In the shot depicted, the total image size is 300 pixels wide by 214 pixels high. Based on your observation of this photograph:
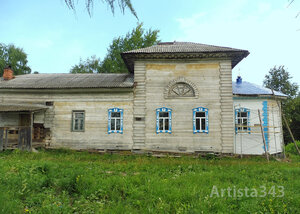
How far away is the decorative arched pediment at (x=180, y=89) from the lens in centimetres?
1208

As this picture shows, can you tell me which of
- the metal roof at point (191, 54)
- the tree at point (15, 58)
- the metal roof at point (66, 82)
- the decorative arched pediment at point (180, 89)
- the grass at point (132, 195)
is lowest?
the grass at point (132, 195)

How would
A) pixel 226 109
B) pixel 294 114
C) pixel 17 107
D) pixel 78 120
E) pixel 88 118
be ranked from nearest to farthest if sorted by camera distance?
pixel 226 109
pixel 17 107
pixel 88 118
pixel 78 120
pixel 294 114

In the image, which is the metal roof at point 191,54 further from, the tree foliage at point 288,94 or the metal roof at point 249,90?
the tree foliage at point 288,94

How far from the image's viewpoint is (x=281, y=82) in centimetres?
3038

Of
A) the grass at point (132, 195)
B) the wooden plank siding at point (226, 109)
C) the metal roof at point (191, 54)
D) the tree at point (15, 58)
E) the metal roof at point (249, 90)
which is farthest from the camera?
the tree at point (15, 58)

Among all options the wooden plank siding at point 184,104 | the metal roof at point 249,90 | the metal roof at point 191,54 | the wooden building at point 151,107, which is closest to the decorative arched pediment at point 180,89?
the wooden building at point 151,107

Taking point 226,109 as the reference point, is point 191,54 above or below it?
above

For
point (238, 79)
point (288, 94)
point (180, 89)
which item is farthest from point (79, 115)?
point (288, 94)

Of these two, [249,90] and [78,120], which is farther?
[249,90]

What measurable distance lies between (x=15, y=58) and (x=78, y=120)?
27.5 meters

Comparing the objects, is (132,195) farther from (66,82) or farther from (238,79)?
A: (238,79)

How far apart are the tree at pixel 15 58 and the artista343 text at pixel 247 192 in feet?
118

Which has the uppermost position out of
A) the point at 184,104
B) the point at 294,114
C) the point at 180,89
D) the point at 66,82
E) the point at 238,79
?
the point at 238,79

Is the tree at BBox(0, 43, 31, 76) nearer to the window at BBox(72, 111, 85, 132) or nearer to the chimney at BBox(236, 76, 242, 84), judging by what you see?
the window at BBox(72, 111, 85, 132)
